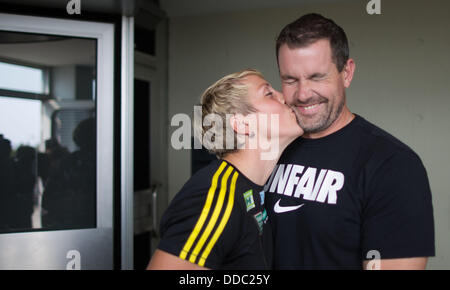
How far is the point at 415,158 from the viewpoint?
1.23 metres

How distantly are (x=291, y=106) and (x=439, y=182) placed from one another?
6.26 feet

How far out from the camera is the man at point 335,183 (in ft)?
3.89

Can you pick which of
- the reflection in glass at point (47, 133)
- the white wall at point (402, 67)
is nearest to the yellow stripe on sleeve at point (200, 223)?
the reflection in glass at point (47, 133)

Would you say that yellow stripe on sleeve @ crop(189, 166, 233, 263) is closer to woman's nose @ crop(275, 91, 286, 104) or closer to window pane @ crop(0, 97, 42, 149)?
woman's nose @ crop(275, 91, 286, 104)

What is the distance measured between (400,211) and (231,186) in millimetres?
470

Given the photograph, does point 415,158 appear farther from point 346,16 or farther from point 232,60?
point 232,60

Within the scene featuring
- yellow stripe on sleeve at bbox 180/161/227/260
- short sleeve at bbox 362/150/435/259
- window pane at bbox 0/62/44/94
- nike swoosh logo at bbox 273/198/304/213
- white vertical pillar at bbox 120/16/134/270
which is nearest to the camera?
yellow stripe on sleeve at bbox 180/161/227/260

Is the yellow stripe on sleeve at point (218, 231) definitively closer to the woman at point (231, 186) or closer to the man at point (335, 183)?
the woman at point (231, 186)

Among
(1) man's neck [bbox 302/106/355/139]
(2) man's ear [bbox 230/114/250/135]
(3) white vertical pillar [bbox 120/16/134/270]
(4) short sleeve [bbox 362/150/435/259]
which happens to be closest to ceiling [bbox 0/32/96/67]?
(3) white vertical pillar [bbox 120/16/134/270]

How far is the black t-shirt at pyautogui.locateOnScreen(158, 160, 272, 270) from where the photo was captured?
1.08m

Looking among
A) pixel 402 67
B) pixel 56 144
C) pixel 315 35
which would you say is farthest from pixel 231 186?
pixel 402 67

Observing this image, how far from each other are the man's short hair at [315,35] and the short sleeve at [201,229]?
58cm

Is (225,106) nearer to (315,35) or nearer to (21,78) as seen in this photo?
(315,35)

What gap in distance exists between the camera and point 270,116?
4.59 feet
